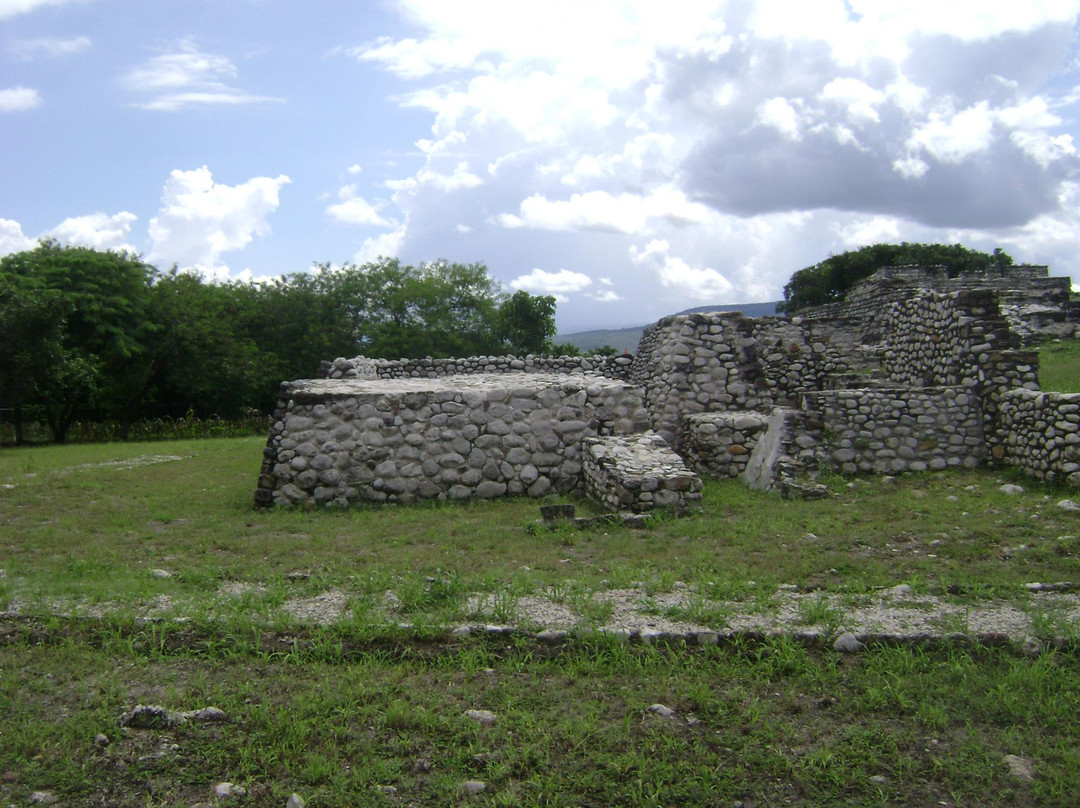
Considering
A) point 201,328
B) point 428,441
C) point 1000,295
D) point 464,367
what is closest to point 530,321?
point 201,328

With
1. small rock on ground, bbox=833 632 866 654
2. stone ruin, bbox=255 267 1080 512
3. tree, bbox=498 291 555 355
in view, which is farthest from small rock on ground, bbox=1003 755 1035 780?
tree, bbox=498 291 555 355

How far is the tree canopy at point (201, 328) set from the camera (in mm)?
23297

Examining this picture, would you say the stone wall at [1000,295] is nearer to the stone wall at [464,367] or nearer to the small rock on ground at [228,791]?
the stone wall at [464,367]

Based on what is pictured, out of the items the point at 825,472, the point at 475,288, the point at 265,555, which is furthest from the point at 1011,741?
the point at 475,288

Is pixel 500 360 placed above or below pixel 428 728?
above

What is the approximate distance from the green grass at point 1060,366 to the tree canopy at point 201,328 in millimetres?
24031

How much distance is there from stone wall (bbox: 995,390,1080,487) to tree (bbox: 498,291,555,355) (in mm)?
28742

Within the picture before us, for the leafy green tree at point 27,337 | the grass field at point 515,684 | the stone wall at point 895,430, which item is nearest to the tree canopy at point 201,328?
the leafy green tree at point 27,337

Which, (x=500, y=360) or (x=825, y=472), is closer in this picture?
(x=825, y=472)

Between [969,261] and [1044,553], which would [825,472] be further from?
[969,261]

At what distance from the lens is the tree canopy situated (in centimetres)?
2330

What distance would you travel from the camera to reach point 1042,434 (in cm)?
980

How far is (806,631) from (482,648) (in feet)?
6.67

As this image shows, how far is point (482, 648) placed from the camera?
4.82 meters
